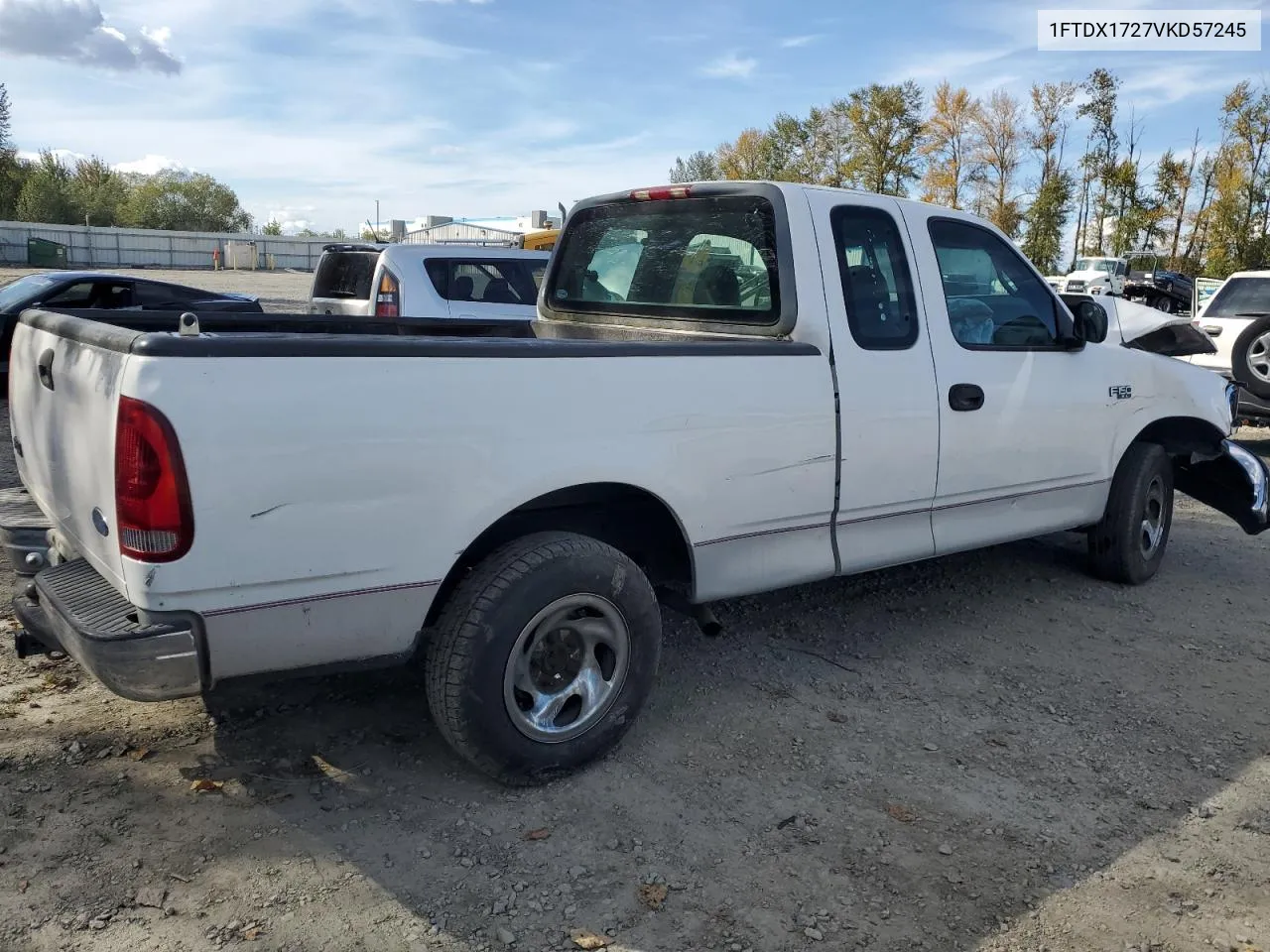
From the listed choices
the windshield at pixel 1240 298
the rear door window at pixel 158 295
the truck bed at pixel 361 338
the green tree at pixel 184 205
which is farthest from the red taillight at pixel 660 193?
the green tree at pixel 184 205

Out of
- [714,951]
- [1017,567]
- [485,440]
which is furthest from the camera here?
[1017,567]

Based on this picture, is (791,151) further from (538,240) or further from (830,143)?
(538,240)

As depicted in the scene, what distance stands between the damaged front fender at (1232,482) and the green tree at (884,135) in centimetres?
4519

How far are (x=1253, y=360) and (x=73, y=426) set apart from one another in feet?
32.2

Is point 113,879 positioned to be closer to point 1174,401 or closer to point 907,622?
point 907,622

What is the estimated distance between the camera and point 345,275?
36.2ft

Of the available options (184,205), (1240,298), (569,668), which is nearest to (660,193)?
(569,668)

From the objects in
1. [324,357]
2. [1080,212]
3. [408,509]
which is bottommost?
[408,509]

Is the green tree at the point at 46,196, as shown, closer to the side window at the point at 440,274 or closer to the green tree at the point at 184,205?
the green tree at the point at 184,205

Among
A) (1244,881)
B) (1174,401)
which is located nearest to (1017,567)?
(1174,401)

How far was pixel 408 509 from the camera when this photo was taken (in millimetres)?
3109

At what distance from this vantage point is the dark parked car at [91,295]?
36.6 feet

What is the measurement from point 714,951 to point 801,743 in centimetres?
126

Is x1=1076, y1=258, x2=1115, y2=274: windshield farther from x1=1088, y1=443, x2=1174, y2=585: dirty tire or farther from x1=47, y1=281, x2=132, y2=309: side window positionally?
Result: x1=1088, y1=443, x2=1174, y2=585: dirty tire
